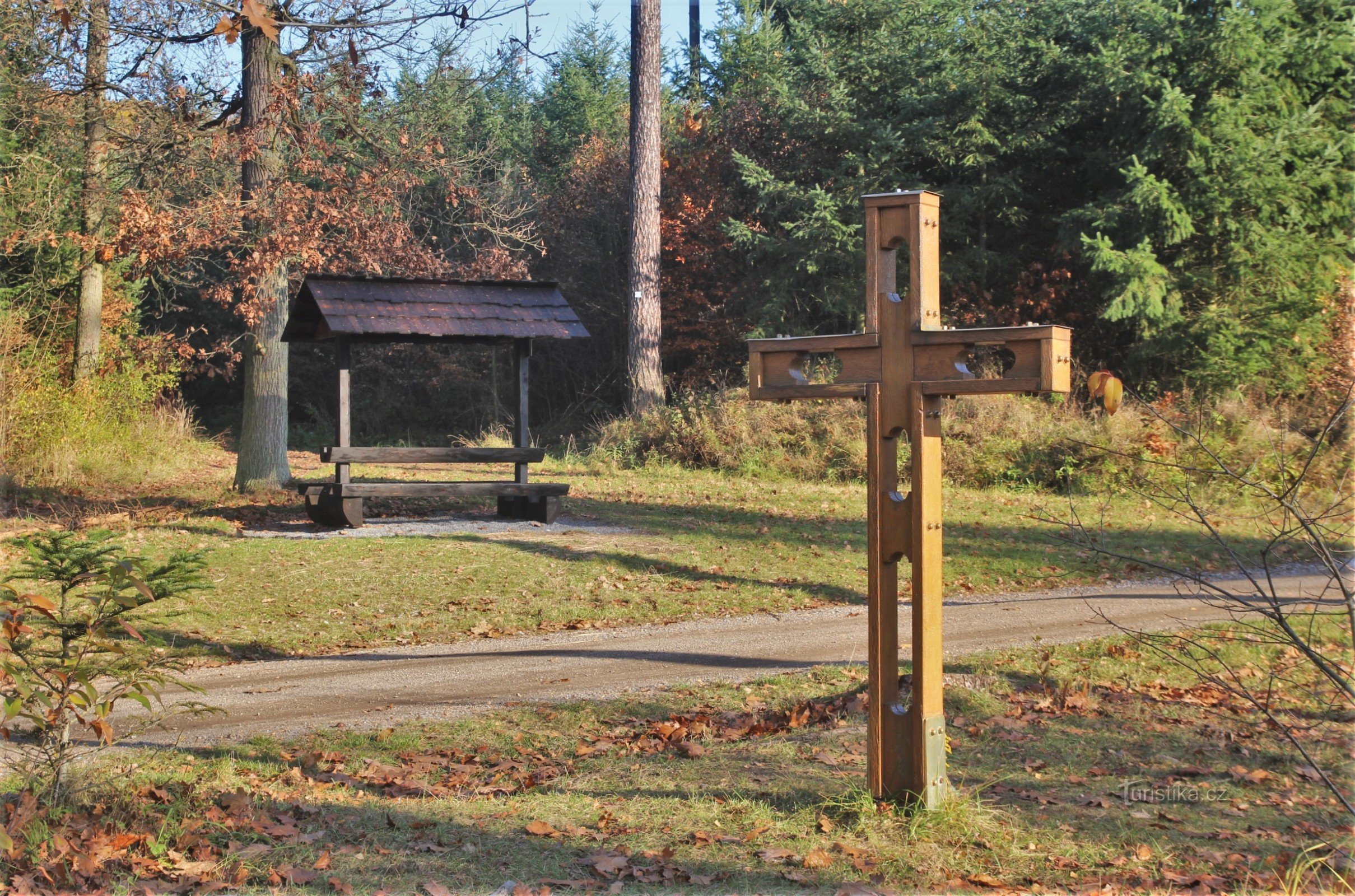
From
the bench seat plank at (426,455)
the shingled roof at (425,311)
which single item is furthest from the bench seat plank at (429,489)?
the shingled roof at (425,311)

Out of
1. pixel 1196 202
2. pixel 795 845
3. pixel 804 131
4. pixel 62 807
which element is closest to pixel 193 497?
pixel 62 807

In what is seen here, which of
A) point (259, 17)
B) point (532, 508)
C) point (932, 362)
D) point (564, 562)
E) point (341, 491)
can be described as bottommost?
point (564, 562)

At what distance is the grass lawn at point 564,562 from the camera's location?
10.4 m

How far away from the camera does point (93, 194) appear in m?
20.1

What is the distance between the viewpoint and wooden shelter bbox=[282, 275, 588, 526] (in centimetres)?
1409

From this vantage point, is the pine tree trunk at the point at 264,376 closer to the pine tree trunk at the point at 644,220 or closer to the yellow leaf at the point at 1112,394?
the pine tree trunk at the point at 644,220

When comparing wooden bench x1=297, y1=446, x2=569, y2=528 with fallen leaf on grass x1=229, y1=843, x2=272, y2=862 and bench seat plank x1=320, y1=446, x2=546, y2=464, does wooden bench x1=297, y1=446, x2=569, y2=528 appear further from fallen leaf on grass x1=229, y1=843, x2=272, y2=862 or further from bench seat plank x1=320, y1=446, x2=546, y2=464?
fallen leaf on grass x1=229, y1=843, x2=272, y2=862

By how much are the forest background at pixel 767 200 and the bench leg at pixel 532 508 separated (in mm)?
4645

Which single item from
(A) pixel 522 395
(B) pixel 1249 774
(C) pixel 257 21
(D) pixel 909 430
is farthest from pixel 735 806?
(A) pixel 522 395

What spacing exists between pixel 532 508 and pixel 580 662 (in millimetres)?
6554

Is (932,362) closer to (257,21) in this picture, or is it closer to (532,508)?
(257,21)

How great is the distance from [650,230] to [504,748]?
64.7ft

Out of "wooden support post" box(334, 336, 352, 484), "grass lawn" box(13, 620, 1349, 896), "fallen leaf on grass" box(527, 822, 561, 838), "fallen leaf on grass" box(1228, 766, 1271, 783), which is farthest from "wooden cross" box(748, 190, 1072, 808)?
"wooden support post" box(334, 336, 352, 484)

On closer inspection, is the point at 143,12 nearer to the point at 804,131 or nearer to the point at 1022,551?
the point at 1022,551
